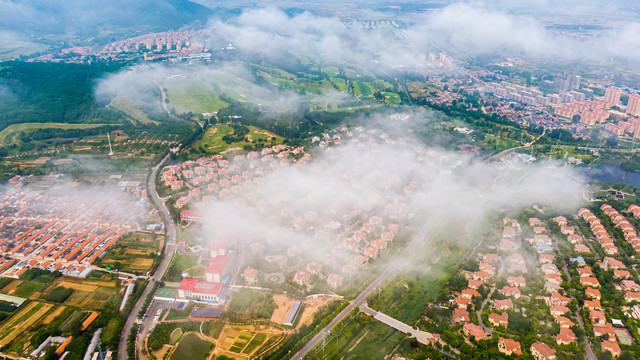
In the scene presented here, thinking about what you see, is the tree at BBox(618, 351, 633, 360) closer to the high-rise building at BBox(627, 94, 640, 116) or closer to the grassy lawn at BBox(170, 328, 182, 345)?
the grassy lawn at BBox(170, 328, 182, 345)

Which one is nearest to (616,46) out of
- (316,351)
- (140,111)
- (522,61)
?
(522,61)

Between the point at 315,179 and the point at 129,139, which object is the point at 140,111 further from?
the point at 315,179

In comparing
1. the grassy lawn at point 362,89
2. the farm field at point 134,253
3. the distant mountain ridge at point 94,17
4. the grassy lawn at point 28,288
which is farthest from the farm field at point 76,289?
the distant mountain ridge at point 94,17

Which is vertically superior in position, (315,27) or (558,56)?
(315,27)

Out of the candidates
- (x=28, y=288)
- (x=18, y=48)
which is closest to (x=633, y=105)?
(x=28, y=288)

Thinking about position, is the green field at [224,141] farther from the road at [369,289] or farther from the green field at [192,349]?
the green field at [192,349]

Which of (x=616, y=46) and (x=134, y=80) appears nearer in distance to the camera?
(x=134, y=80)
